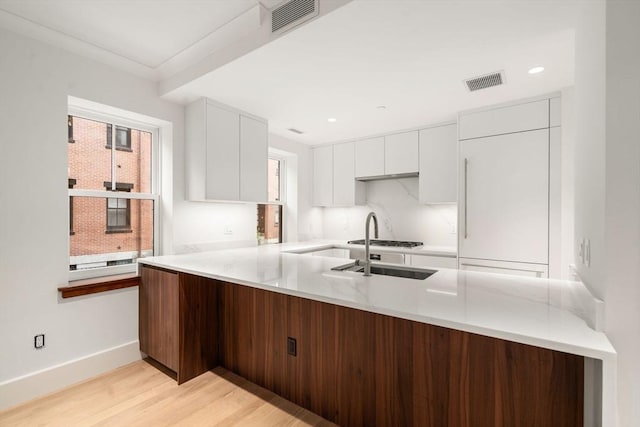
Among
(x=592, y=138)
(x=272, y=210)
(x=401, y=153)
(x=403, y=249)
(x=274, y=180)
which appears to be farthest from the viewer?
(x=274, y=180)

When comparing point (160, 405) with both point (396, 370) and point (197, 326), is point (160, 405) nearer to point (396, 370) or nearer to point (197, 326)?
point (197, 326)

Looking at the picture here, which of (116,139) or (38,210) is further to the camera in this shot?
(116,139)

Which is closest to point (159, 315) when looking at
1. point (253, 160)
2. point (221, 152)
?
point (221, 152)

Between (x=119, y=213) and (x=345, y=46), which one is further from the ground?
(x=345, y=46)

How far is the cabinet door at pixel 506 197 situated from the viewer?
8.27 ft

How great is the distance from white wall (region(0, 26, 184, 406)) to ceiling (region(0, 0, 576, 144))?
21cm

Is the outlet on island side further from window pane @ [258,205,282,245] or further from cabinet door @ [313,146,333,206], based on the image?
cabinet door @ [313,146,333,206]

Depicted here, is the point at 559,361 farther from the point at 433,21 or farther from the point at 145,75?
the point at 145,75

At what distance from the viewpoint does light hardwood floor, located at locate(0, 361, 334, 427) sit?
5.66 feet

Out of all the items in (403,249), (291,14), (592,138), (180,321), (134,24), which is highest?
(134,24)

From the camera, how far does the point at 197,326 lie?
7.28 feet

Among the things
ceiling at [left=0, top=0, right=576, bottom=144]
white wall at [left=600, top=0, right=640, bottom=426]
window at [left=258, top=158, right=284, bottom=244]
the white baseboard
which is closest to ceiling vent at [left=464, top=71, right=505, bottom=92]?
ceiling at [left=0, top=0, right=576, bottom=144]

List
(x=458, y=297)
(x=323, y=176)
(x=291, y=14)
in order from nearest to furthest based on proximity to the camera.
Answer: (x=458, y=297)
(x=291, y=14)
(x=323, y=176)

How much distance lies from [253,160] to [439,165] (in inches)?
82.1
